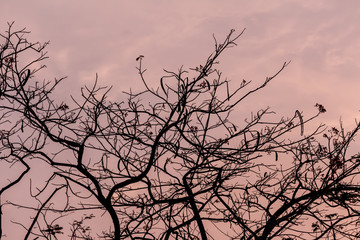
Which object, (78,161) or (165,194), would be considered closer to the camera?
(78,161)

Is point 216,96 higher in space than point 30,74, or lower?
lower

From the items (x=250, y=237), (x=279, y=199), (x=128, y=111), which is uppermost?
(x=128, y=111)

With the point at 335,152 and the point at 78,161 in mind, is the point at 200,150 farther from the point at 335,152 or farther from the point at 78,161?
the point at 335,152

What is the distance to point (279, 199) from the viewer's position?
28.5 feet

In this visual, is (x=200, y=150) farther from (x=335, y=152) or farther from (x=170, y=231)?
(x=335, y=152)

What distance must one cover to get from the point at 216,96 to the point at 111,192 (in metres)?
2.37

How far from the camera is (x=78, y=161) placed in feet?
27.2

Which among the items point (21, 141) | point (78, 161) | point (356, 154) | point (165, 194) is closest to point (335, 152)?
point (356, 154)

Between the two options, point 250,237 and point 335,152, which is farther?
point 335,152

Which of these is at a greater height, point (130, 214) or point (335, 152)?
point (335, 152)

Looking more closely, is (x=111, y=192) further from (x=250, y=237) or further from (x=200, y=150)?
(x=250, y=237)

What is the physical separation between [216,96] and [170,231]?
2.38 meters

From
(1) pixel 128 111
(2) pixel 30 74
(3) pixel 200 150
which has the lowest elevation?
(3) pixel 200 150

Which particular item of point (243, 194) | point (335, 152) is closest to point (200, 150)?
point (243, 194)
